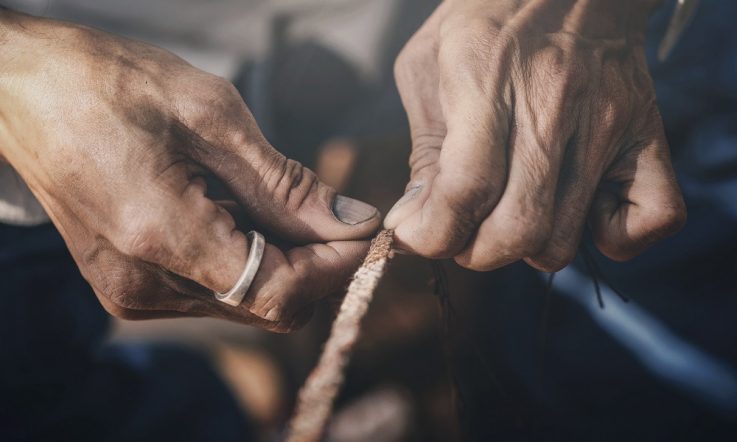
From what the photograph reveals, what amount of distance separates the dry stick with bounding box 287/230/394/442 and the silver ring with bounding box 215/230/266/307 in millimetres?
101

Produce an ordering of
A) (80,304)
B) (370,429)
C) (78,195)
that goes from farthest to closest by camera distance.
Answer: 1. (370,429)
2. (80,304)
3. (78,195)

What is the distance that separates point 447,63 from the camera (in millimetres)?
469

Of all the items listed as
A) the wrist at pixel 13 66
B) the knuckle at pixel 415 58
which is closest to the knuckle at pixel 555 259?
the knuckle at pixel 415 58

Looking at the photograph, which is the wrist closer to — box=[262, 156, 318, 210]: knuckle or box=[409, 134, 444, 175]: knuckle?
box=[262, 156, 318, 210]: knuckle

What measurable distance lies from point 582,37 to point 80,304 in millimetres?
928

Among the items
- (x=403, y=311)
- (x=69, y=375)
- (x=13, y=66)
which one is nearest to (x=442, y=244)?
(x=13, y=66)

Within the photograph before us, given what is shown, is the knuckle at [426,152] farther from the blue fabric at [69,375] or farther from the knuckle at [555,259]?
the blue fabric at [69,375]

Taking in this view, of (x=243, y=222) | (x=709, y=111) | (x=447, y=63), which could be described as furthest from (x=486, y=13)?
(x=709, y=111)

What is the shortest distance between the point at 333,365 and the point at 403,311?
1.55 ft

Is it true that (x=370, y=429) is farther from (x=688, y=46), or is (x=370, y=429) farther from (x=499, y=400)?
(x=688, y=46)

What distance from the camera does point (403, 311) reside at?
0.98 meters

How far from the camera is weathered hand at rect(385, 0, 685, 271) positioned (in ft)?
1.39

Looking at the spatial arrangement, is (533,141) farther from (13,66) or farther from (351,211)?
(13,66)

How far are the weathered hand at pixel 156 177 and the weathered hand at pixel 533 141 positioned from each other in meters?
0.08
